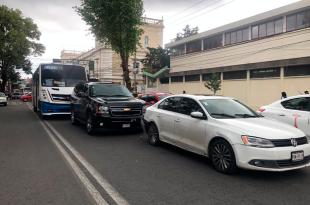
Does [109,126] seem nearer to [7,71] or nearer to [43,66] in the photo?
[43,66]

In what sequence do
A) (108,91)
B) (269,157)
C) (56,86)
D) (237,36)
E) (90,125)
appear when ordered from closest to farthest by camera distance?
1. (269,157)
2. (90,125)
3. (108,91)
4. (56,86)
5. (237,36)

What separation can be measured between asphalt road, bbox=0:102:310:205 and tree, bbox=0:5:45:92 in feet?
142

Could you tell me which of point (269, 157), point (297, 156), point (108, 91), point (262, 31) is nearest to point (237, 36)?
point (262, 31)

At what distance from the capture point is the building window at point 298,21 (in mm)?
23547

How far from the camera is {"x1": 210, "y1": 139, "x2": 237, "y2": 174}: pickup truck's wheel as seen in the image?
589cm

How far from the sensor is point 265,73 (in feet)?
85.6

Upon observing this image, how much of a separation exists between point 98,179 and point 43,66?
12434 mm

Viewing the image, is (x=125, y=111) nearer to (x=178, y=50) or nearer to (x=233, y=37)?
(x=233, y=37)

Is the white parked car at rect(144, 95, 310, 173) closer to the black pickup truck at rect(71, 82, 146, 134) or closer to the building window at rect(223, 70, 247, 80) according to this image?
the black pickup truck at rect(71, 82, 146, 134)

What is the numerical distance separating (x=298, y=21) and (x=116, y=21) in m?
13.8

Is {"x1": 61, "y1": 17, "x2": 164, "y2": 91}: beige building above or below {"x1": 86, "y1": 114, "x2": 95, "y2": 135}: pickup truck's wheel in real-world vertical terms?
above

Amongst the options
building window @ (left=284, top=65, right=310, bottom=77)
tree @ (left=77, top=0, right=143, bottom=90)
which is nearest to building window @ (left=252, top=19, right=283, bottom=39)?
building window @ (left=284, top=65, right=310, bottom=77)

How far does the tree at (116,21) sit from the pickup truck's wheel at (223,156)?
19.1 meters

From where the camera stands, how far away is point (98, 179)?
5.68 metres
